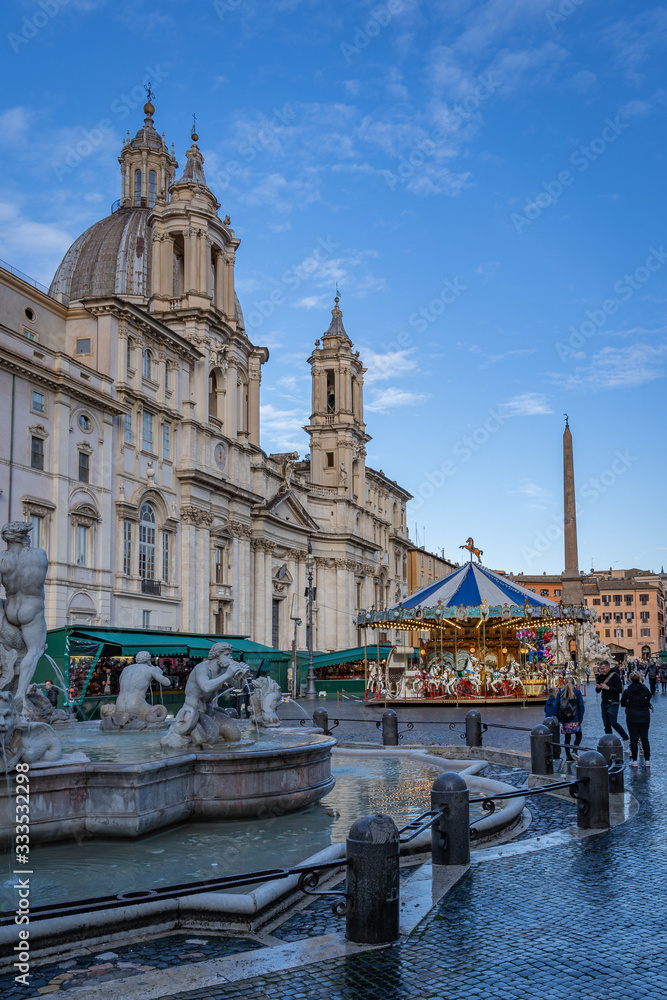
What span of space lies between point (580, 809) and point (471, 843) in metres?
1.24

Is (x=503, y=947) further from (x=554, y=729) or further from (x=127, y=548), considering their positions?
(x=127, y=548)

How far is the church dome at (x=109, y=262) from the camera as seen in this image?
51.8 metres

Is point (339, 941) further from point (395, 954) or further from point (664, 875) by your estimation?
point (664, 875)

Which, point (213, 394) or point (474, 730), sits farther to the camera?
point (213, 394)

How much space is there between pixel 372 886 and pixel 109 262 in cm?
5166

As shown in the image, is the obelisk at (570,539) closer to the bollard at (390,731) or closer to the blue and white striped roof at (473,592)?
the blue and white striped roof at (473,592)

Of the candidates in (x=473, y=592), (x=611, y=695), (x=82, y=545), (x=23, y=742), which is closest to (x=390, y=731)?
(x=611, y=695)

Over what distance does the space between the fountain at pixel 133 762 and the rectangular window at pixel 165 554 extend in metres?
28.6

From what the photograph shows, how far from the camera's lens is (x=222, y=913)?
5.96 metres

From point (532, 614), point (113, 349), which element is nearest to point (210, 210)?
point (113, 349)

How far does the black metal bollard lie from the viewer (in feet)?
18.4

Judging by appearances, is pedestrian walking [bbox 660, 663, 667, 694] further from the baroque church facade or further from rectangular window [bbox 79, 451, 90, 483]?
rectangular window [bbox 79, 451, 90, 483]

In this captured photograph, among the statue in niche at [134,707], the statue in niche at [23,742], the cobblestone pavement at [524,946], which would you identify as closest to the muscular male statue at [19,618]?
the statue in niche at [23,742]

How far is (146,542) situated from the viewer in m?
38.7
